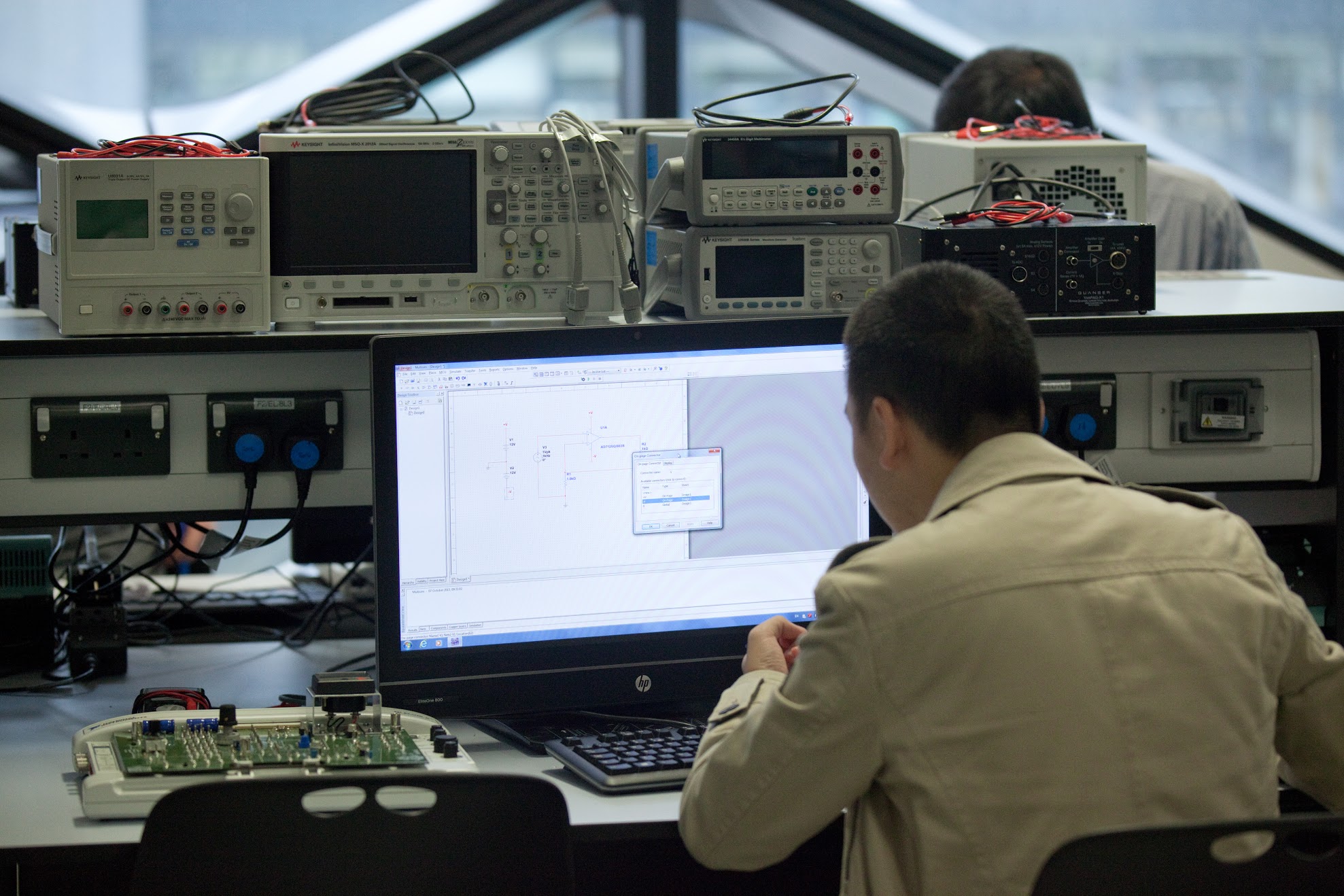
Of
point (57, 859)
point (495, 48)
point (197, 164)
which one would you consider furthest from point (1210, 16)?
point (57, 859)

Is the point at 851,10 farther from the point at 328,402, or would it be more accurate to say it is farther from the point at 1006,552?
the point at 1006,552

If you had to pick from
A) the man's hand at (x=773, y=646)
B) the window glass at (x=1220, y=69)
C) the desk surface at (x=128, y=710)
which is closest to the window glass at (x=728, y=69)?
the window glass at (x=1220, y=69)

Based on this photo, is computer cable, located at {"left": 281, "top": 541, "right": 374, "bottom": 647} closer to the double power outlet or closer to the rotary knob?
the double power outlet

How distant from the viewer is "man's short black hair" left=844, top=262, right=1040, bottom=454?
128 centimetres

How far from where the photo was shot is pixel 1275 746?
135cm

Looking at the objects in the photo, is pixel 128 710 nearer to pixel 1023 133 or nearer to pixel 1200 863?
pixel 1200 863

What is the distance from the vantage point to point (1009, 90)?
3.47 m

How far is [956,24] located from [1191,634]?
4.16 metres

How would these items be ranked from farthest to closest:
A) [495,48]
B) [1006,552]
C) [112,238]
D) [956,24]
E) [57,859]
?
[956,24] → [495,48] → [112,238] → [57,859] → [1006,552]

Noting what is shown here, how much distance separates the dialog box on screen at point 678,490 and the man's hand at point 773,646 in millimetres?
162

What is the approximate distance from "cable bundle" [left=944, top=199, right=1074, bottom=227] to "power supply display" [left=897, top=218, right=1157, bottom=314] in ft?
0.13

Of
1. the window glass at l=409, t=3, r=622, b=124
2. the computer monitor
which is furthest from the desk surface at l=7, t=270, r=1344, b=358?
the window glass at l=409, t=3, r=622, b=124

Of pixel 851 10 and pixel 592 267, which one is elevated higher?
pixel 851 10

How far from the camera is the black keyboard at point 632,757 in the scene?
1.49 meters
